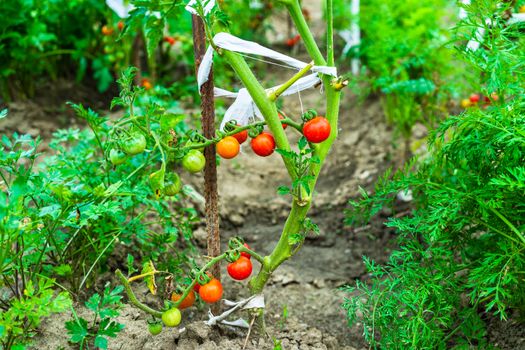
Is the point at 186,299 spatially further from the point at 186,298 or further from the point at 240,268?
the point at 240,268

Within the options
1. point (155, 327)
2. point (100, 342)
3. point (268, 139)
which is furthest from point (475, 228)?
point (100, 342)

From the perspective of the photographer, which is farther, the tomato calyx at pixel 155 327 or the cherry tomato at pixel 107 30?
the cherry tomato at pixel 107 30

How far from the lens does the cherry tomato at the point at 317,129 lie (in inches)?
70.6

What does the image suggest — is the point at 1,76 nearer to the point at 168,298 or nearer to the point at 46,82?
the point at 46,82

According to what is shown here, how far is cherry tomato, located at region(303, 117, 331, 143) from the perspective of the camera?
1792 millimetres

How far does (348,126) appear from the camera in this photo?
4.10 metres

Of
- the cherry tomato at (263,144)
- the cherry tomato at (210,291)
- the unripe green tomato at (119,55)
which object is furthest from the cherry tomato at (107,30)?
the cherry tomato at (210,291)

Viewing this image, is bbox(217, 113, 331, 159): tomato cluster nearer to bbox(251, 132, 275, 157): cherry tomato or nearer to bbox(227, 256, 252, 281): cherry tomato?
bbox(251, 132, 275, 157): cherry tomato

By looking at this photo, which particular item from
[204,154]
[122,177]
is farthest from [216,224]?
[122,177]

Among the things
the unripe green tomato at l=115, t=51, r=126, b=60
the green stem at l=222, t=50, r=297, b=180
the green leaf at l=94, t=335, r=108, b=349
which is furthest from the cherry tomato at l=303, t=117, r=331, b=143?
the unripe green tomato at l=115, t=51, r=126, b=60

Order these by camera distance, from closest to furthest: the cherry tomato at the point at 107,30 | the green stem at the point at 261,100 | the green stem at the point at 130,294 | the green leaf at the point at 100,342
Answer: the green leaf at the point at 100,342
the green stem at the point at 130,294
the green stem at the point at 261,100
the cherry tomato at the point at 107,30

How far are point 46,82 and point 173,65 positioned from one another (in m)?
0.93

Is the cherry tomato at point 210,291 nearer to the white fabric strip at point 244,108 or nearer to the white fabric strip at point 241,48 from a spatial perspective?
the white fabric strip at point 244,108

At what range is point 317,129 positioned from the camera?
179 cm
